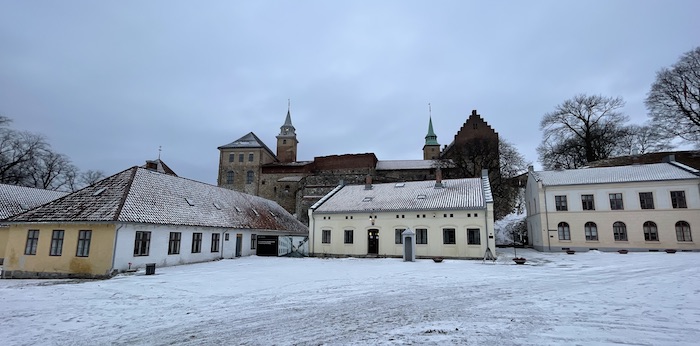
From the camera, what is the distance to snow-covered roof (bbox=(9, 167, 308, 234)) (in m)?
17.1

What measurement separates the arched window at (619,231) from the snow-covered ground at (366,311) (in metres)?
14.7

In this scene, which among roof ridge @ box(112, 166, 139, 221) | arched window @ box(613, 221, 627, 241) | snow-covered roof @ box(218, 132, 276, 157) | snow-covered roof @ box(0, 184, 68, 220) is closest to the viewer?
roof ridge @ box(112, 166, 139, 221)

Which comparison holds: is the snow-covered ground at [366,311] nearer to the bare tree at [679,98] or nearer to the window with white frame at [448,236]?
the window with white frame at [448,236]

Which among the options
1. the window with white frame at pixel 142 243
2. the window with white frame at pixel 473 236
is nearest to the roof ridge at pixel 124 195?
the window with white frame at pixel 142 243

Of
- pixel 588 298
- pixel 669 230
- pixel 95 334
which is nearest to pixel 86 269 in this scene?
pixel 95 334

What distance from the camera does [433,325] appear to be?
22.5ft

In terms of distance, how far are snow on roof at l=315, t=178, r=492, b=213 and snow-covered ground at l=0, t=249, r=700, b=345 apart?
1063cm

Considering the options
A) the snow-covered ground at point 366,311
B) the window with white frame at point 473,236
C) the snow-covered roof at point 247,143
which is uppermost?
the snow-covered roof at point 247,143

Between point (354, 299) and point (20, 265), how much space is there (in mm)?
17185

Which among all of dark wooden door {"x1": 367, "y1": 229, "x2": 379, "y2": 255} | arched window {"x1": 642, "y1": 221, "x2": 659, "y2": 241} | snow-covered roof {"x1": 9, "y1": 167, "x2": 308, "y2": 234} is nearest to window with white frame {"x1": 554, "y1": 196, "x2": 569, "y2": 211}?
arched window {"x1": 642, "y1": 221, "x2": 659, "y2": 241}

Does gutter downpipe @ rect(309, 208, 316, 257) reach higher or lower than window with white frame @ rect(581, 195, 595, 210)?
lower

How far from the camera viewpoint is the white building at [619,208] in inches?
987

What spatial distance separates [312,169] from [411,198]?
31788 millimetres

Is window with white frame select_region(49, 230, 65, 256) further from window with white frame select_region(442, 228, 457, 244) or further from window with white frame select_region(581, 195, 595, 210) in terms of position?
window with white frame select_region(581, 195, 595, 210)
